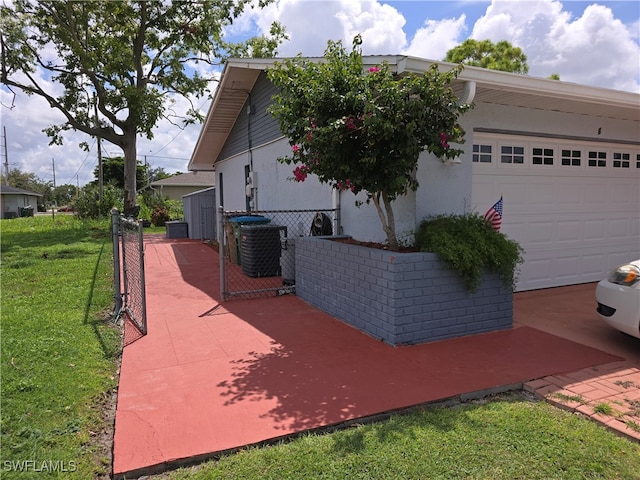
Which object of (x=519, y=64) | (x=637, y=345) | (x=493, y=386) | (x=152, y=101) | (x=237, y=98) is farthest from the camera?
A: (x=519, y=64)

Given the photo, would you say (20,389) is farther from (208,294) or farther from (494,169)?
(494,169)

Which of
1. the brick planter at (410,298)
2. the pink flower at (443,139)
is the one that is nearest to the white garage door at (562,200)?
the brick planter at (410,298)

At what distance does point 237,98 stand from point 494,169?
7.64 metres

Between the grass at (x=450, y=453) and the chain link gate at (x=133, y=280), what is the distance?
2.89m

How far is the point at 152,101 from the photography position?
20.8m

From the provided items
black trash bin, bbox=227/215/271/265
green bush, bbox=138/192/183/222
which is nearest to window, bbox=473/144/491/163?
black trash bin, bbox=227/215/271/265

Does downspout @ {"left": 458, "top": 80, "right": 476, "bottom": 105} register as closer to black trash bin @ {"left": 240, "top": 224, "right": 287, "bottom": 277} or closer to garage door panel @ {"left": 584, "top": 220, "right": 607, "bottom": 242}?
garage door panel @ {"left": 584, "top": 220, "right": 607, "bottom": 242}

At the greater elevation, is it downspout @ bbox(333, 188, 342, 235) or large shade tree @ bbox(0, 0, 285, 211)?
large shade tree @ bbox(0, 0, 285, 211)

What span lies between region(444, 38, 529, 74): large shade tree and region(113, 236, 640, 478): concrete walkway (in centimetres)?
2541

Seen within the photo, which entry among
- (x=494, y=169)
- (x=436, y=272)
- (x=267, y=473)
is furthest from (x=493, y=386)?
(x=494, y=169)

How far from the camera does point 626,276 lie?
464cm

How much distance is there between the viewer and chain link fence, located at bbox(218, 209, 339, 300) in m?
7.39

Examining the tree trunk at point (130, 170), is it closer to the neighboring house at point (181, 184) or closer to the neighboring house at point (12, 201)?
the neighboring house at point (181, 184)

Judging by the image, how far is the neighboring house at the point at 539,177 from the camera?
18.8 ft
